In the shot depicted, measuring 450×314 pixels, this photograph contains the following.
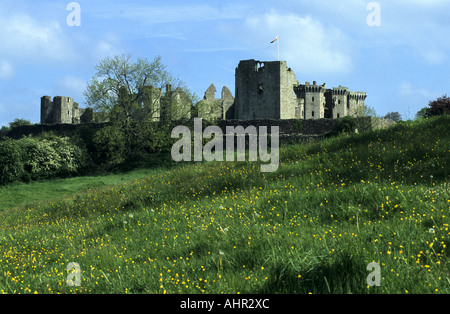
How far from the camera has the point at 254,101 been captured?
57.5m

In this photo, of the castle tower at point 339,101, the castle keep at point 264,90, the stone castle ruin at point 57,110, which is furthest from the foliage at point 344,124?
the stone castle ruin at point 57,110

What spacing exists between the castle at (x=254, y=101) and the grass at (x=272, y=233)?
90.2 feet

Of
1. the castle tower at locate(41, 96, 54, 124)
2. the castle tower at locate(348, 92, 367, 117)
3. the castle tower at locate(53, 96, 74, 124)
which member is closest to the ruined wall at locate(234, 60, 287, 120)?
the castle tower at locate(53, 96, 74, 124)

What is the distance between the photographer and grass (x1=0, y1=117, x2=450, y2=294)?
5031 mm

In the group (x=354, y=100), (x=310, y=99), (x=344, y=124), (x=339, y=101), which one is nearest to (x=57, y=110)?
(x=310, y=99)

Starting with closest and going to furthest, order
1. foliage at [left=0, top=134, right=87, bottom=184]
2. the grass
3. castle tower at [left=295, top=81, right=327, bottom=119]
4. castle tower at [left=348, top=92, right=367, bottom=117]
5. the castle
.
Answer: the grass, foliage at [left=0, top=134, right=87, bottom=184], the castle, castle tower at [left=295, top=81, right=327, bottom=119], castle tower at [left=348, top=92, right=367, bottom=117]

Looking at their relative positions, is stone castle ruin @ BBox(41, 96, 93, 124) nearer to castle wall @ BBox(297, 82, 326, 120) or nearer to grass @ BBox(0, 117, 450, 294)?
castle wall @ BBox(297, 82, 326, 120)

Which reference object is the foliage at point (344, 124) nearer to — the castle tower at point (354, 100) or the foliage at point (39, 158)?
the foliage at point (39, 158)

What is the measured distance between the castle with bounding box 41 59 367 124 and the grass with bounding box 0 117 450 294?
2748 centimetres

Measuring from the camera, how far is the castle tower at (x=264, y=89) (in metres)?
56.3

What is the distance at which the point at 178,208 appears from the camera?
405 inches

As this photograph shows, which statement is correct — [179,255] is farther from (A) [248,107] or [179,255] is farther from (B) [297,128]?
(A) [248,107]

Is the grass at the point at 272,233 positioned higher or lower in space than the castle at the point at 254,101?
lower
